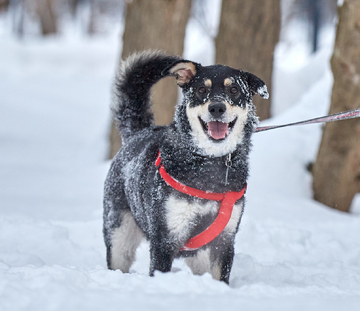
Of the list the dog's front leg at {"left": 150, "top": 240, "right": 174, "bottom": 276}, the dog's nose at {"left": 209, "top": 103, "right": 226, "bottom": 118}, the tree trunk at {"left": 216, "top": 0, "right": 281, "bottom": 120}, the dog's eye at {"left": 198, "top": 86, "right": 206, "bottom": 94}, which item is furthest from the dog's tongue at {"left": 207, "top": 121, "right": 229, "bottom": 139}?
the tree trunk at {"left": 216, "top": 0, "right": 281, "bottom": 120}

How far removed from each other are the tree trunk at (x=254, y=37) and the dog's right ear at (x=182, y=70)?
4742mm

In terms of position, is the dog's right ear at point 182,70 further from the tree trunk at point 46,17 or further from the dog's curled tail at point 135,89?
the tree trunk at point 46,17

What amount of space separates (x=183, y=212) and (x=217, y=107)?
2.18 ft

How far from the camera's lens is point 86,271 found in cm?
257

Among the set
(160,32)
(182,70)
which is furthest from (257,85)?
(160,32)

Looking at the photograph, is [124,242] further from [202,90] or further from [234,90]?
[234,90]

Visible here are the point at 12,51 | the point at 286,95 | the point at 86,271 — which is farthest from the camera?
the point at 12,51

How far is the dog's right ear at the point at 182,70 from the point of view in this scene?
302cm

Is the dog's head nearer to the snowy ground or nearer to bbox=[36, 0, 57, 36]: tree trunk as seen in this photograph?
the snowy ground

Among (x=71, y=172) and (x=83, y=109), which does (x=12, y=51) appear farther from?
(x=71, y=172)

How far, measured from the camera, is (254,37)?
7.80 m

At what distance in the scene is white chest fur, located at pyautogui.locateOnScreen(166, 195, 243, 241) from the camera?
281cm

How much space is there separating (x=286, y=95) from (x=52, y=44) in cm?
1436

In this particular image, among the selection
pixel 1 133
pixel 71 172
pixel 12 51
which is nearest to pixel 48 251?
pixel 71 172
